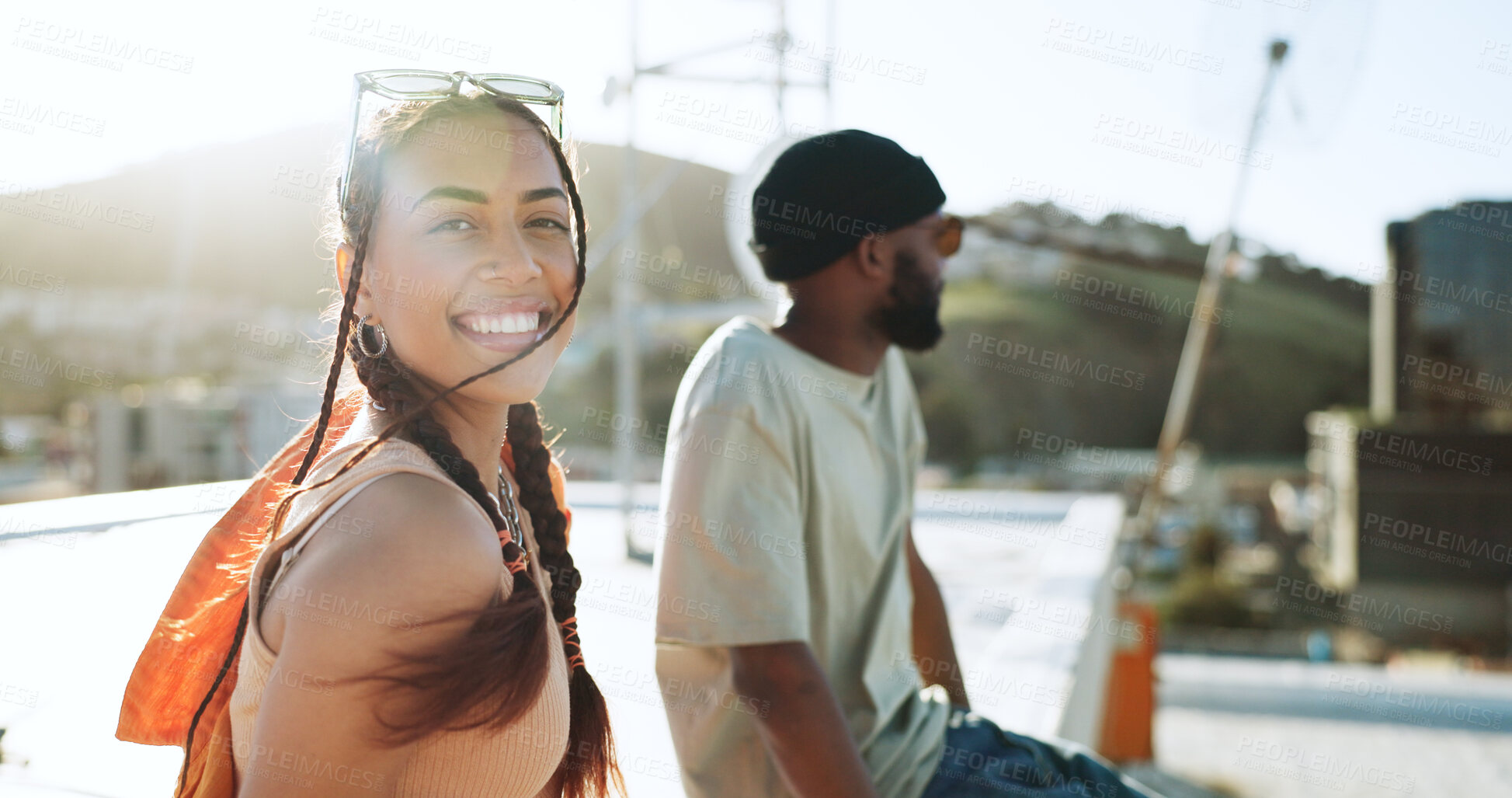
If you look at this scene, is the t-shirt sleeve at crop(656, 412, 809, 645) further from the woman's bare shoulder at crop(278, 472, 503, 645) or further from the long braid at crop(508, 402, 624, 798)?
the woman's bare shoulder at crop(278, 472, 503, 645)

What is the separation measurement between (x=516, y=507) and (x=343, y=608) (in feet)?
2.01

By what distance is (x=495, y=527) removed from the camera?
4.12 ft

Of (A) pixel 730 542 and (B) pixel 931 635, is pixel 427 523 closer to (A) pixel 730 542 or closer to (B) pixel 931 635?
(A) pixel 730 542

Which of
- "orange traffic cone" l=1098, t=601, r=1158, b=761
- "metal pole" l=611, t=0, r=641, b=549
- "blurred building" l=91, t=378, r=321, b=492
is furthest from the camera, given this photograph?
"blurred building" l=91, t=378, r=321, b=492

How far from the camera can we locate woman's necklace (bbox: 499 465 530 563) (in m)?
1.43

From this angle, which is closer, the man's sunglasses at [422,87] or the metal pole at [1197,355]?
the man's sunglasses at [422,87]

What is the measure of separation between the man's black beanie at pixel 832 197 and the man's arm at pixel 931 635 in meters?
0.76

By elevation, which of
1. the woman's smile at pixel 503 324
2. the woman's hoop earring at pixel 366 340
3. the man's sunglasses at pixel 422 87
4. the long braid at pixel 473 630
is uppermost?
the man's sunglasses at pixel 422 87

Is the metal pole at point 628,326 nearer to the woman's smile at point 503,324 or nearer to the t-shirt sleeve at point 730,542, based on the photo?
the t-shirt sleeve at point 730,542

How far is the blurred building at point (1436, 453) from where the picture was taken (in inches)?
975

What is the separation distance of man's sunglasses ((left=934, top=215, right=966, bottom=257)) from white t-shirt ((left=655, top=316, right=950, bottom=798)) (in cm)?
39

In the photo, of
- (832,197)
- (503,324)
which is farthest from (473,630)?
(832,197)

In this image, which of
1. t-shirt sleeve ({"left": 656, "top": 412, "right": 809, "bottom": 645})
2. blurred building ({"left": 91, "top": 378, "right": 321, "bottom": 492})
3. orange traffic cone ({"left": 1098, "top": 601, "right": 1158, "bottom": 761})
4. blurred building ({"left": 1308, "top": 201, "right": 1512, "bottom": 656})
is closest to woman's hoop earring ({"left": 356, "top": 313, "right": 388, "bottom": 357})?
t-shirt sleeve ({"left": 656, "top": 412, "right": 809, "bottom": 645})

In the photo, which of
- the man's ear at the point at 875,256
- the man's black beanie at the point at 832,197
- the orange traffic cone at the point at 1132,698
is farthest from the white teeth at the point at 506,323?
the orange traffic cone at the point at 1132,698
